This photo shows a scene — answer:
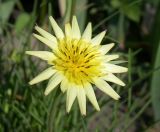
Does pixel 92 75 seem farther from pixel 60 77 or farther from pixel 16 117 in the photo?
pixel 16 117

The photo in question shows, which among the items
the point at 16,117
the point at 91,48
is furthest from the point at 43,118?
the point at 91,48

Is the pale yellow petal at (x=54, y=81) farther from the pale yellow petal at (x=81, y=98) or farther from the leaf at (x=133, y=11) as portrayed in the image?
the leaf at (x=133, y=11)

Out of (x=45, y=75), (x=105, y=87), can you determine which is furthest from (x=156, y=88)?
(x=45, y=75)

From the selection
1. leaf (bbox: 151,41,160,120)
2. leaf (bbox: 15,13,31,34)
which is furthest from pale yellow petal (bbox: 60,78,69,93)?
leaf (bbox: 15,13,31,34)

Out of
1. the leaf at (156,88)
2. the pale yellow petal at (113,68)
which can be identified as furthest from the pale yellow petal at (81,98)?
the leaf at (156,88)

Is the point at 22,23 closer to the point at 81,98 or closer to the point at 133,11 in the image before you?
the point at 133,11

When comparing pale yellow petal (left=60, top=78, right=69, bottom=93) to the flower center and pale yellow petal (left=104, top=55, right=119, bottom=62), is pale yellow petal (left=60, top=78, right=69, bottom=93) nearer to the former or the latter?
the flower center

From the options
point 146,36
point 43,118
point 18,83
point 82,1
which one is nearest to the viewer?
point 43,118

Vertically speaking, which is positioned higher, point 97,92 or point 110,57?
point 110,57
